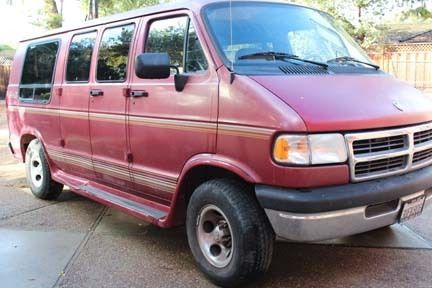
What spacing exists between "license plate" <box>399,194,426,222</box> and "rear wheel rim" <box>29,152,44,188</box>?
4.55 meters

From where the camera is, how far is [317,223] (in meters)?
3.50

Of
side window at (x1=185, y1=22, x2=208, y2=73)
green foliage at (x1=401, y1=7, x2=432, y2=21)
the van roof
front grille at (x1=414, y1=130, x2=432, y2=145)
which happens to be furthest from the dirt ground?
green foliage at (x1=401, y1=7, x2=432, y2=21)

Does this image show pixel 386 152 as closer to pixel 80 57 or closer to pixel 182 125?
pixel 182 125

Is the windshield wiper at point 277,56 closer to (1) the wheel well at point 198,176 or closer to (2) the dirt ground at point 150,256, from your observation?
(1) the wheel well at point 198,176

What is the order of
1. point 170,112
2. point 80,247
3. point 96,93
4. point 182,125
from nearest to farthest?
point 182,125, point 170,112, point 80,247, point 96,93

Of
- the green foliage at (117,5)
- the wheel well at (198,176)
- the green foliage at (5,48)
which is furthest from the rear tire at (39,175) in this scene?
the green foliage at (5,48)

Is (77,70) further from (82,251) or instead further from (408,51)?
(408,51)

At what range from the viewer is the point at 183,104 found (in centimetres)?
426

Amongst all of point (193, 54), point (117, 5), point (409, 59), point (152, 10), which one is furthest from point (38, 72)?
point (409, 59)

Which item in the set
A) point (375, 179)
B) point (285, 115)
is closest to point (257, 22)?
point (285, 115)

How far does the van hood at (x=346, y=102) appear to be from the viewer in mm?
3510

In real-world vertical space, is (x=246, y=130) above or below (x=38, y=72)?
below

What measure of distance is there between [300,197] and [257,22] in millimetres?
1675

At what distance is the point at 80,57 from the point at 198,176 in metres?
2.40
